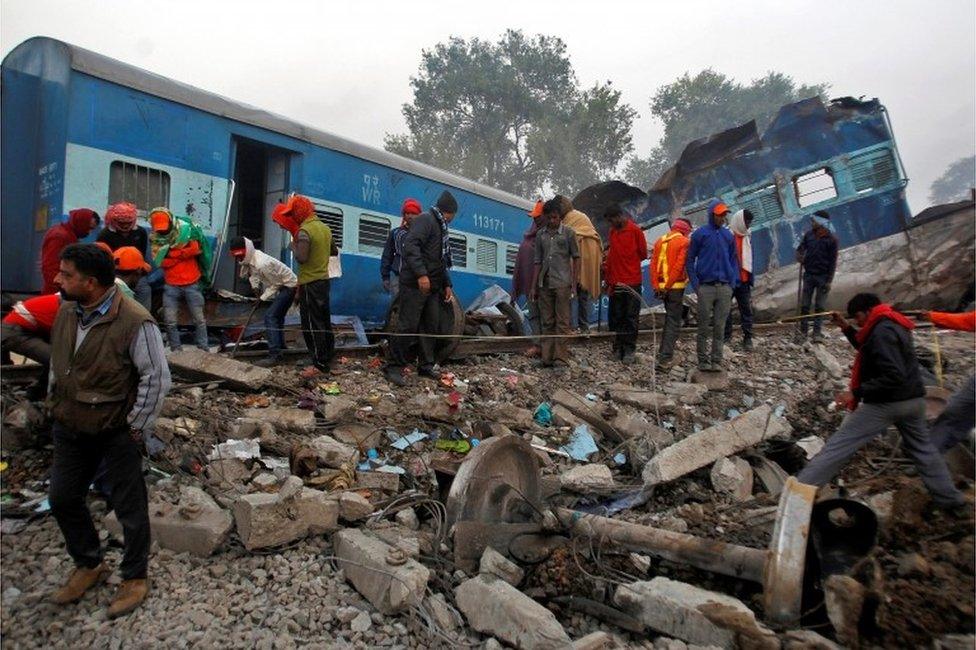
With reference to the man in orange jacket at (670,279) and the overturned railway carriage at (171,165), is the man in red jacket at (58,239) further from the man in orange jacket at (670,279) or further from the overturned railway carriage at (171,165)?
the man in orange jacket at (670,279)

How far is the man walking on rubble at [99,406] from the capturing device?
2408 millimetres

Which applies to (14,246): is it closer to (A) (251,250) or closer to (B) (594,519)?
(A) (251,250)

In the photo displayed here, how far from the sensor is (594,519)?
9.92 ft

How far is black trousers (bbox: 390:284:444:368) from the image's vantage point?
224 inches

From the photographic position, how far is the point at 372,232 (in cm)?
834

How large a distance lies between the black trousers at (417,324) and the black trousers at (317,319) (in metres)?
0.67

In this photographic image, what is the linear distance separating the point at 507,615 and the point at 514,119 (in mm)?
36079

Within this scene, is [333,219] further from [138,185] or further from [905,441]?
[905,441]

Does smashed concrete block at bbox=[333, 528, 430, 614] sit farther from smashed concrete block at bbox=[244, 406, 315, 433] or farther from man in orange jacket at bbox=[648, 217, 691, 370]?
man in orange jacket at bbox=[648, 217, 691, 370]

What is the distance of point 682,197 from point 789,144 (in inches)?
93.4

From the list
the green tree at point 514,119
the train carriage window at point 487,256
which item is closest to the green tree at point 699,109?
the green tree at point 514,119

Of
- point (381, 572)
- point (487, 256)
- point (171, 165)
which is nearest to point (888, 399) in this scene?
point (381, 572)

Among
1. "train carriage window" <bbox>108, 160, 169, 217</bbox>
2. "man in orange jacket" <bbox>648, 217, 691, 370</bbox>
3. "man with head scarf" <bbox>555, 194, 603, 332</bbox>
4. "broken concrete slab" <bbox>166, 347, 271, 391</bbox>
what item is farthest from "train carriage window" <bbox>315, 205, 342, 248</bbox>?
"man in orange jacket" <bbox>648, 217, 691, 370</bbox>

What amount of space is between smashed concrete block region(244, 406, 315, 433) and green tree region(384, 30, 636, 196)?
32.2 meters
